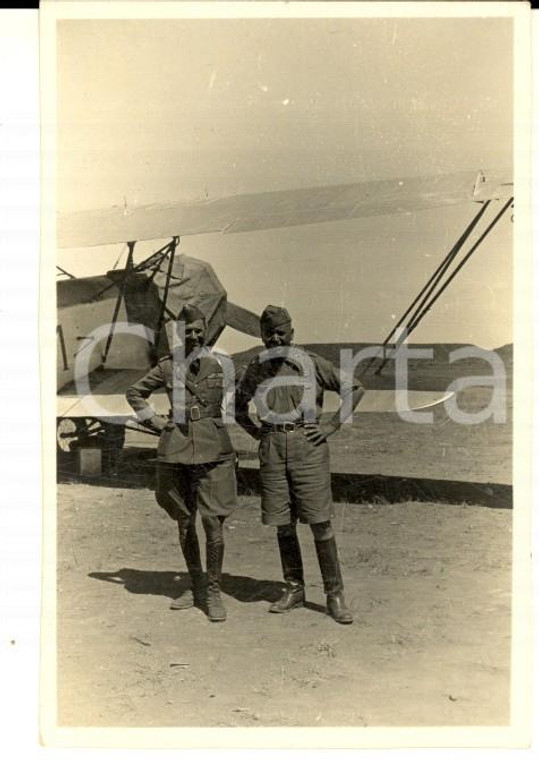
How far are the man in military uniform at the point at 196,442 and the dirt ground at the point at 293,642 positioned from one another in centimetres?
38

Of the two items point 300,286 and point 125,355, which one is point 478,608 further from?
point 125,355

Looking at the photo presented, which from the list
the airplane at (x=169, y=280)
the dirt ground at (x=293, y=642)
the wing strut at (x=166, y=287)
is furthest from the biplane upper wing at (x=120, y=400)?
the dirt ground at (x=293, y=642)

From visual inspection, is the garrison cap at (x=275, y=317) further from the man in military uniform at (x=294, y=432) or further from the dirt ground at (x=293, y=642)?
the dirt ground at (x=293, y=642)

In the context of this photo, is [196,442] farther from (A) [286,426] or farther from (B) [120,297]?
(B) [120,297]

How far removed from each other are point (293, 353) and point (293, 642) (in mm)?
1658

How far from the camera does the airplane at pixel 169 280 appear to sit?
6281mm

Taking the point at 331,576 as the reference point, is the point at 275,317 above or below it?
above

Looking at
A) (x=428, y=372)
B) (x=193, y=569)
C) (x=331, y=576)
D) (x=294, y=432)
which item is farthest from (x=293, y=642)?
(x=428, y=372)

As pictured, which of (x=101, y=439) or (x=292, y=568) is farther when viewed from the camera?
(x=101, y=439)

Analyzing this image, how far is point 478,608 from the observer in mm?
5020

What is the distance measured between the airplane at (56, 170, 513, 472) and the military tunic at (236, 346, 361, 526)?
985 millimetres

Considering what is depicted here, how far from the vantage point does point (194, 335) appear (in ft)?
16.6

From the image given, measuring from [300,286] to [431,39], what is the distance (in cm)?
228
